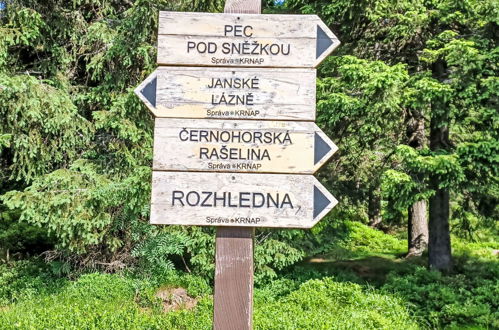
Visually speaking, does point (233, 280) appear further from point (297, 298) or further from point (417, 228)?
point (417, 228)

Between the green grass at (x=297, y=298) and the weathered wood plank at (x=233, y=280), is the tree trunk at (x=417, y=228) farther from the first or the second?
the weathered wood plank at (x=233, y=280)

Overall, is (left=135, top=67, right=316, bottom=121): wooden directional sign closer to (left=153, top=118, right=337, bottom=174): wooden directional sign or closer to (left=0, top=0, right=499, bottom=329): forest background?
(left=153, top=118, right=337, bottom=174): wooden directional sign

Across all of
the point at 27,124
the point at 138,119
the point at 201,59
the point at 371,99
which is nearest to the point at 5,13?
the point at 27,124

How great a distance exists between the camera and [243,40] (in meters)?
2.98

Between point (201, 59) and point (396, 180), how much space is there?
18.5 feet

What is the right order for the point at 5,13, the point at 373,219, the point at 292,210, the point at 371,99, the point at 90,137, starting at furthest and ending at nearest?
the point at 373,219 → the point at 90,137 → the point at 5,13 → the point at 371,99 → the point at 292,210

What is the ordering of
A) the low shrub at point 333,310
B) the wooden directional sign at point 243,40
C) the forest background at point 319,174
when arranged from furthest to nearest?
the forest background at point 319,174, the low shrub at point 333,310, the wooden directional sign at point 243,40

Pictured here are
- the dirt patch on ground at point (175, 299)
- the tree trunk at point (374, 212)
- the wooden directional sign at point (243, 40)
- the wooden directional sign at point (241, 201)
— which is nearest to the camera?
the wooden directional sign at point (241, 201)

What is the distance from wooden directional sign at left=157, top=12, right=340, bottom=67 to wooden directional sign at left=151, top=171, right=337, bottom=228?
2.45 feet

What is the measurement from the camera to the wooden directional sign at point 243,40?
2957 mm

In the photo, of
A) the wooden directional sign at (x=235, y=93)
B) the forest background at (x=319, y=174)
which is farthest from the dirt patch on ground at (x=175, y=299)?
the wooden directional sign at (x=235, y=93)

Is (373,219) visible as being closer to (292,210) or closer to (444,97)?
(444,97)

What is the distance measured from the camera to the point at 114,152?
9.38m

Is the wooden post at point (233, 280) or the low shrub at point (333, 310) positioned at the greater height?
the wooden post at point (233, 280)
